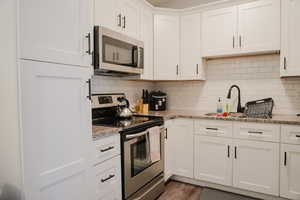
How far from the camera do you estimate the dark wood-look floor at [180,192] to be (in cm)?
227

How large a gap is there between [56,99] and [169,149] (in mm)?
1694

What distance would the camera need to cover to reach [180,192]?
94.0 inches

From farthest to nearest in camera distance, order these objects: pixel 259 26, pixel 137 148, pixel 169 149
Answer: pixel 169 149 < pixel 259 26 < pixel 137 148

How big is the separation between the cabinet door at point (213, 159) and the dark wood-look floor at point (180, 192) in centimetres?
17

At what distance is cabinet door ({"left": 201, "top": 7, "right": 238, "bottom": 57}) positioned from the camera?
251 cm

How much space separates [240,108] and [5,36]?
266 cm

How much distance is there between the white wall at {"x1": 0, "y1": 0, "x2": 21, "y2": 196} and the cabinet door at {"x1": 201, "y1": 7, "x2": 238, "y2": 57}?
2.28 meters

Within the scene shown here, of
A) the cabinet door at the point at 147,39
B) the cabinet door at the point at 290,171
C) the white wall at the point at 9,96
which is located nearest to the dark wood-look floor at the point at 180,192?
the cabinet door at the point at 290,171

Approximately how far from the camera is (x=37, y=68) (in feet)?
3.46

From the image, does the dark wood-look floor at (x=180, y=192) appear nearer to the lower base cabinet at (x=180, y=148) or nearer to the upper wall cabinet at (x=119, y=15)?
the lower base cabinet at (x=180, y=148)

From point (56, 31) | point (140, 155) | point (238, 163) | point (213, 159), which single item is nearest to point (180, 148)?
point (213, 159)

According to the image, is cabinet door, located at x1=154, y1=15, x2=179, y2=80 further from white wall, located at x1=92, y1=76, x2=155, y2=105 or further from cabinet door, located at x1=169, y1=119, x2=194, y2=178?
cabinet door, located at x1=169, y1=119, x2=194, y2=178

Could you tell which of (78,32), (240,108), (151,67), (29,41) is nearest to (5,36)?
(29,41)

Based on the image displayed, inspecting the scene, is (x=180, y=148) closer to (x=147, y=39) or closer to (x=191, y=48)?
(x=191, y=48)
